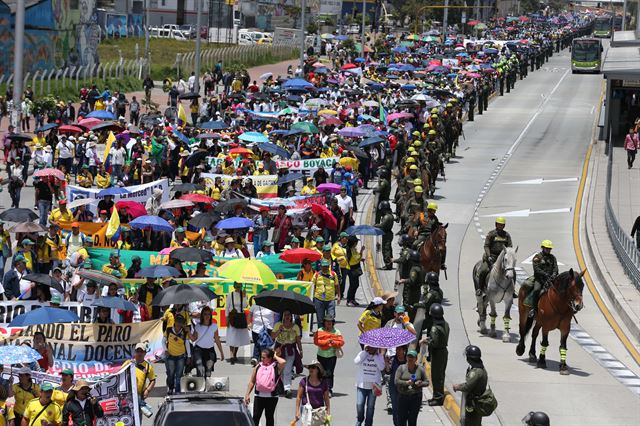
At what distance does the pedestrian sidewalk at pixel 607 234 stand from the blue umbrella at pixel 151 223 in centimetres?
869

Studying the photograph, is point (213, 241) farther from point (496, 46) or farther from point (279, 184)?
point (496, 46)

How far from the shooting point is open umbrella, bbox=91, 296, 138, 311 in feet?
64.7

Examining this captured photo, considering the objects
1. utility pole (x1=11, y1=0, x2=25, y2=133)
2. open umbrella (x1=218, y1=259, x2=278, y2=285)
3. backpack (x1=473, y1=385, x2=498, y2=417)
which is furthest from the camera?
utility pole (x1=11, y1=0, x2=25, y2=133)

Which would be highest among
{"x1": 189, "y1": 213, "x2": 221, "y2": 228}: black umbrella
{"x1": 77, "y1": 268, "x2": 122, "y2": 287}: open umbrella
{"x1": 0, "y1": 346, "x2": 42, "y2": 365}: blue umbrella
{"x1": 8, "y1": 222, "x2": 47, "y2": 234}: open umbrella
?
{"x1": 0, "y1": 346, "x2": 42, "y2": 365}: blue umbrella

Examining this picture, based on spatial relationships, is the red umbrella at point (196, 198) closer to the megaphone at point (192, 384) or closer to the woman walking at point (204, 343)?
the woman walking at point (204, 343)

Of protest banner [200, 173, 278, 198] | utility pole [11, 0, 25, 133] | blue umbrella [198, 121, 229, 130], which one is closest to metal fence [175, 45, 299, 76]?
utility pole [11, 0, 25, 133]

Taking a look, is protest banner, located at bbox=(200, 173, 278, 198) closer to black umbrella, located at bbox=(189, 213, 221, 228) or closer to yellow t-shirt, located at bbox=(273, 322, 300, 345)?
black umbrella, located at bbox=(189, 213, 221, 228)

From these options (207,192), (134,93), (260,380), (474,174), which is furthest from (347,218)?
(134,93)

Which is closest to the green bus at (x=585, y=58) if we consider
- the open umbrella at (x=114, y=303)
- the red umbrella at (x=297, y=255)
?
the red umbrella at (x=297, y=255)

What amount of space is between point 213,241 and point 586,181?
922 inches

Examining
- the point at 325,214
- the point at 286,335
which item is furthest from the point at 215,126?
the point at 286,335

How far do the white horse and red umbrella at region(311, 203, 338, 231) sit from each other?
19.5 feet

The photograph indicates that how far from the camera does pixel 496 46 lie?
11469cm

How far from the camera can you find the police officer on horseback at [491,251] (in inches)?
957
